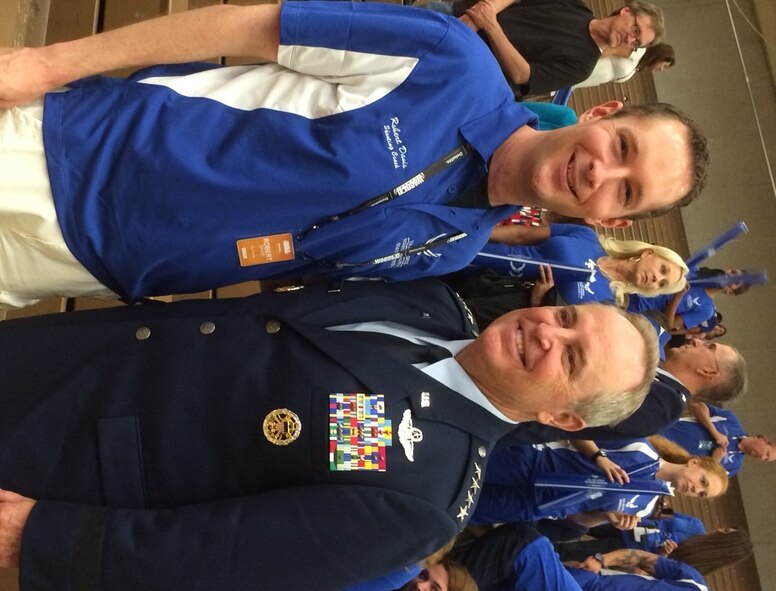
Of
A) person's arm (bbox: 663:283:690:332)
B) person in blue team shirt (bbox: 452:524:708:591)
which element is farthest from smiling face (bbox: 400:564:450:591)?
person's arm (bbox: 663:283:690:332)

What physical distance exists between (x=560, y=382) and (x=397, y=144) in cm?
86

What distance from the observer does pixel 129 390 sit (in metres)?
1.51

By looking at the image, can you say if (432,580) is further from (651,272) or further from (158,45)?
(158,45)

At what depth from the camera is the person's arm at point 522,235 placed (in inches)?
131

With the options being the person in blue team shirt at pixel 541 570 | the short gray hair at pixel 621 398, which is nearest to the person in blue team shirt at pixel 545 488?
the person in blue team shirt at pixel 541 570

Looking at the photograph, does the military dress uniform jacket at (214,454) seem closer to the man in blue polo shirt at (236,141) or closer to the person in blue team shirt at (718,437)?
the man in blue polo shirt at (236,141)

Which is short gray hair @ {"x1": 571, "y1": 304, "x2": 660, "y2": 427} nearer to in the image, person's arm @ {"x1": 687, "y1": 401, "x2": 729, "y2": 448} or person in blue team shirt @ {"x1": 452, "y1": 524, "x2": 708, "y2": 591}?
person in blue team shirt @ {"x1": 452, "y1": 524, "x2": 708, "y2": 591}

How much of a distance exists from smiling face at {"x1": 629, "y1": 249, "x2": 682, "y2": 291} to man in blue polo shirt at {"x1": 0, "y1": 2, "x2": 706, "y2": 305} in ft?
6.77

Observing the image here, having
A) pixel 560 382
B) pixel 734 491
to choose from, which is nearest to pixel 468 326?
pixel 560 382

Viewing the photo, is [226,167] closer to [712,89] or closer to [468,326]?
[468,326]

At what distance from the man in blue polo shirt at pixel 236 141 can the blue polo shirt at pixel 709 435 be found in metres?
3.50

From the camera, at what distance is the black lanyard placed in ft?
5.28

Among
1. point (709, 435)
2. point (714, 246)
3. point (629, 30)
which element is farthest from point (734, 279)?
point (629, 30)

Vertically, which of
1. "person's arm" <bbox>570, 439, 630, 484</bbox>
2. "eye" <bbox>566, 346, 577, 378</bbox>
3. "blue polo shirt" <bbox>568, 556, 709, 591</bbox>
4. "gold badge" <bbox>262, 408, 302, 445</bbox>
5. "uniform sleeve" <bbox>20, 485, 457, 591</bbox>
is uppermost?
"eye" <bbox>566, 346, 577, 378</bbox>
